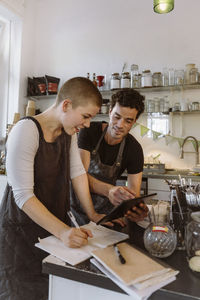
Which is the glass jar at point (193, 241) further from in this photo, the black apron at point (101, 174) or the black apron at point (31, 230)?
the black apron at point (101, 174)

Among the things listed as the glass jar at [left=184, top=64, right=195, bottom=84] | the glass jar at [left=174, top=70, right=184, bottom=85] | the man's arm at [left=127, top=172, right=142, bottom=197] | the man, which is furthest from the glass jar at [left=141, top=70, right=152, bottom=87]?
the man's arm at [left=127, top=172, right=142, bottom=197]

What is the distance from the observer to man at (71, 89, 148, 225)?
5.33 ft

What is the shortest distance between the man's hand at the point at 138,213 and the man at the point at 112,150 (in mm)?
346

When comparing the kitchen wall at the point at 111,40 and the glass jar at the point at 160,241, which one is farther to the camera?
the kitchen wall at the point at 111,40

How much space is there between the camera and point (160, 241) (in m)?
0.86

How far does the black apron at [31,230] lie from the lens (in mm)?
1057

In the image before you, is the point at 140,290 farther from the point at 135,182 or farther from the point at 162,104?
the point at 162,104

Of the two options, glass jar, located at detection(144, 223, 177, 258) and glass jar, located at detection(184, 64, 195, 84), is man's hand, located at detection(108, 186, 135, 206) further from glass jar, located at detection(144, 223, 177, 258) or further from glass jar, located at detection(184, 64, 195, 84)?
glass jar, located at detection(184, 64, 195, 84)

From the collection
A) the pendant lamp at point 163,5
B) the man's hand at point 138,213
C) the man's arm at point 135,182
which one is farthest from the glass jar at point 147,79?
the man's hand at point 138,213

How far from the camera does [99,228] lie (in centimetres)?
114

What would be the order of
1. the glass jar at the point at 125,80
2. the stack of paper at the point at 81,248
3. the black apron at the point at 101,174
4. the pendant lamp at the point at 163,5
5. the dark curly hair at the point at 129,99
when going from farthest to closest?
the glass jar at the point at 125,80 → the pendant lamp at the point at 163,5 → the black apron at the point at 101,174 → the dark curly hair at the point at 129,99 → the stack of paper at the point at 81,248

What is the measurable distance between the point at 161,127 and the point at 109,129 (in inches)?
81.1

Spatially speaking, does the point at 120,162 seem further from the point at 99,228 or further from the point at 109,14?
the point at 109,14

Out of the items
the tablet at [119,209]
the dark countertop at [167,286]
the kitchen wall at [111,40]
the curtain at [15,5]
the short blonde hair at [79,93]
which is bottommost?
the dark countertop at [167,286]
